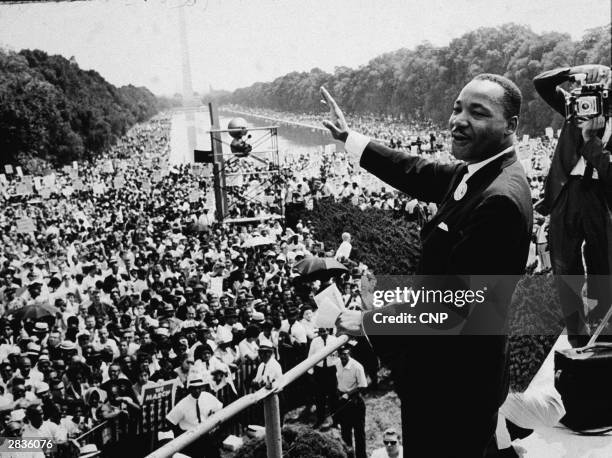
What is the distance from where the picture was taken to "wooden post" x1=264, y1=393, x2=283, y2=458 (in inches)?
80.2

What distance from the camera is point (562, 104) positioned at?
3.34m

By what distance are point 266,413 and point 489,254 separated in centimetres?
92

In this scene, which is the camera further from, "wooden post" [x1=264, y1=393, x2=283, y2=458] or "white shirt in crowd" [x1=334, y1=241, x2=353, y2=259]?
"white shirt in crowd" [x1=334, y1=241, x2=353, y2=259]

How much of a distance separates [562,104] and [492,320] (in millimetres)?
1925

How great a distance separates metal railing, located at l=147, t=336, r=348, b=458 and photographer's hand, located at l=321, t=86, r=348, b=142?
32.1 inches

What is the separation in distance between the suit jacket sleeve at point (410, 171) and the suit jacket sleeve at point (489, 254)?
422 mm

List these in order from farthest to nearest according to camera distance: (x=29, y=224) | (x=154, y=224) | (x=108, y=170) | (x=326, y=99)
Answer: (x=108, y=170) < (x=154, y=224) < (x=29, y=224) < (x=326, y=99)

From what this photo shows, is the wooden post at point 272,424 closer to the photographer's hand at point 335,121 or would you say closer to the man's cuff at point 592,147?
the photographer's hand at point 335,121

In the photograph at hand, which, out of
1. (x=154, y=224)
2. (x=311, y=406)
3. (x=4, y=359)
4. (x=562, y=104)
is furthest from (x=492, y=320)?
(x=154, y=224)

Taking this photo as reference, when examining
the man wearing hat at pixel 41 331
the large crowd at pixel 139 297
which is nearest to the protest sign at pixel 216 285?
the large crowd at pixel 139 297

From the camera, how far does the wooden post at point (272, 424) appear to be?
204 cm

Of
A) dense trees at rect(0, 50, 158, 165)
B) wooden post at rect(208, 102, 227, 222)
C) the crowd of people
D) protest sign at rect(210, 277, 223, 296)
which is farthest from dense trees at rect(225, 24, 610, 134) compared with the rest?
protest sign at rect(210, 277, 223, 296)

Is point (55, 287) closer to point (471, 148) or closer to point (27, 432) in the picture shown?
point (27, 432)

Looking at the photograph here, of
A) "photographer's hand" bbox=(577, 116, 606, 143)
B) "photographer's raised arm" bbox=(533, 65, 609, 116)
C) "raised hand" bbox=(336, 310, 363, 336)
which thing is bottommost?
"raised hand" bbox=(336, 310, 363, 336)
